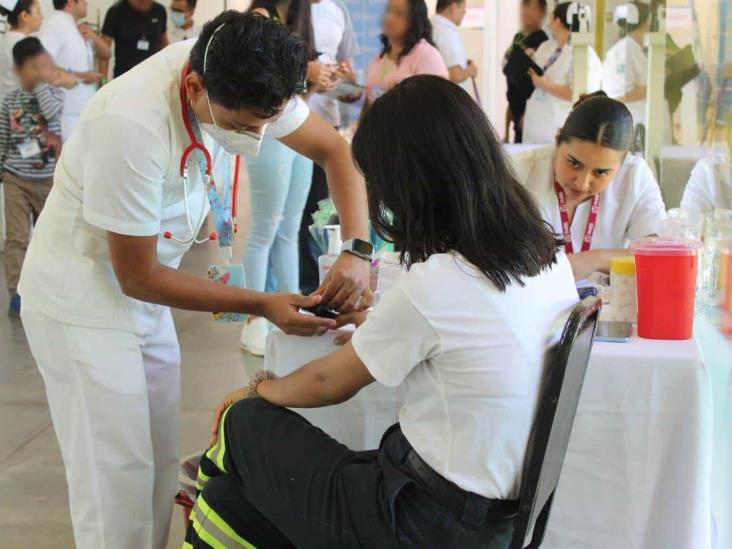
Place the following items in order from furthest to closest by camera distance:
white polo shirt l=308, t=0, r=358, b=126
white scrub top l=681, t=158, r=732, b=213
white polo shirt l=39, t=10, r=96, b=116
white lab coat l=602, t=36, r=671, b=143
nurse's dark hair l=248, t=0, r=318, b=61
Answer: white polo shirt l=39, t=10, r=96, b=116, white lab coat l=602, t=36, r=671, b=143, white polo shirt l=308, t=0, r=358, b=126, nurse's dark hair l=248, t=0, r=318, b=61, white scrub top l=681, t=158, r=732, b=213

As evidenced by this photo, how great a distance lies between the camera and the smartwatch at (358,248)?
6.00 feet

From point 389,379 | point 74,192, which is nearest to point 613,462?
point 389,379

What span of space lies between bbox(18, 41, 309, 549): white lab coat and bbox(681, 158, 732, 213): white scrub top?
4.32 feet

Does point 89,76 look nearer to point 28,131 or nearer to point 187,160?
point 28,131

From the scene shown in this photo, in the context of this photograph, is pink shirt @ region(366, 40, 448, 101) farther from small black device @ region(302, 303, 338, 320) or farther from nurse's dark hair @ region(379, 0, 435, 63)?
small black device @ region(302, 303, 338, 320)

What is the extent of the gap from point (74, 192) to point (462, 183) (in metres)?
0.76

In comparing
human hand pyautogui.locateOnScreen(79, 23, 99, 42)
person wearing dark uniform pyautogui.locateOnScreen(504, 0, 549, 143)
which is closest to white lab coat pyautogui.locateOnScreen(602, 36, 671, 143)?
person wearing dark uniform pyautogui.locateOnScreen(504, 0, 549, 143)

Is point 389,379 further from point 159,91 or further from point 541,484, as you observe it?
point 159,91

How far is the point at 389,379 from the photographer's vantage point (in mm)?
1323

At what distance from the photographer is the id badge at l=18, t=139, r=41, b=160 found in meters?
4.58

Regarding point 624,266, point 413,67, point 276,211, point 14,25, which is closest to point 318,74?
point 276,211

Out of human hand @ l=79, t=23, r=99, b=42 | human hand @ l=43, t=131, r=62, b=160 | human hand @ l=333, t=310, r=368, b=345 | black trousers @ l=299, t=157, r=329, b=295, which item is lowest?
black trousers @ l=299, t=157, r=329, b=295

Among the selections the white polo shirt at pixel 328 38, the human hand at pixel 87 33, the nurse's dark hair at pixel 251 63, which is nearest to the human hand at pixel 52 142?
the human hand at pixel 87 33

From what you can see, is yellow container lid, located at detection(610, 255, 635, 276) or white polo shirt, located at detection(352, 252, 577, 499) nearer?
white polo shirt, located at detection(352, 252, 577, 499)
